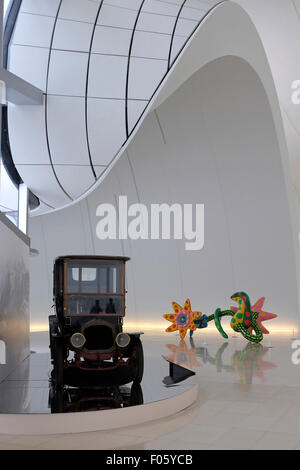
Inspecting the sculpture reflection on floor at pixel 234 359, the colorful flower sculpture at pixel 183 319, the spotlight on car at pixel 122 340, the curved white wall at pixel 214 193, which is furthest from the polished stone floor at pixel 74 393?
the curved white wall at pixel 214 193

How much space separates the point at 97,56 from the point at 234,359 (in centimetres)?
836

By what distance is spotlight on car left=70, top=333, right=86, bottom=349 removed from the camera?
7992 millimetres

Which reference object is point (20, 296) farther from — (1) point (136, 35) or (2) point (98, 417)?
(1) point (136, 35)

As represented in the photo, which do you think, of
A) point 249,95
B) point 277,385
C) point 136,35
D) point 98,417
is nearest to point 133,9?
point 136,35

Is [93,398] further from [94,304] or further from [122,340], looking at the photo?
[94,304]

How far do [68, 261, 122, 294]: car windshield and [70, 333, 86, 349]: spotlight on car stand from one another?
99cm

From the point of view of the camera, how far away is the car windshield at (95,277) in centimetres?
888

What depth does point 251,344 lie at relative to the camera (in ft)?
56.2

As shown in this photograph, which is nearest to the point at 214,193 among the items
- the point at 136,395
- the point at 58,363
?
the point at 58,363

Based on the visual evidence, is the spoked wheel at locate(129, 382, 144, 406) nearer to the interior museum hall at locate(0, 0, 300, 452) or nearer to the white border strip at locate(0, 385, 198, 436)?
the interior museum hall at locate(0, 0, 300, 452)

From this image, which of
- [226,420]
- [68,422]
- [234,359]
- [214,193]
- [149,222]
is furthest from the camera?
[149,222]

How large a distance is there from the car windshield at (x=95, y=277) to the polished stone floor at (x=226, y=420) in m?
2.30

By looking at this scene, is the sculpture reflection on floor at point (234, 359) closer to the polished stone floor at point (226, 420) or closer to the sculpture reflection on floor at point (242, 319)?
the polished stone floor at point (226, 420)

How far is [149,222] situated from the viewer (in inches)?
941
